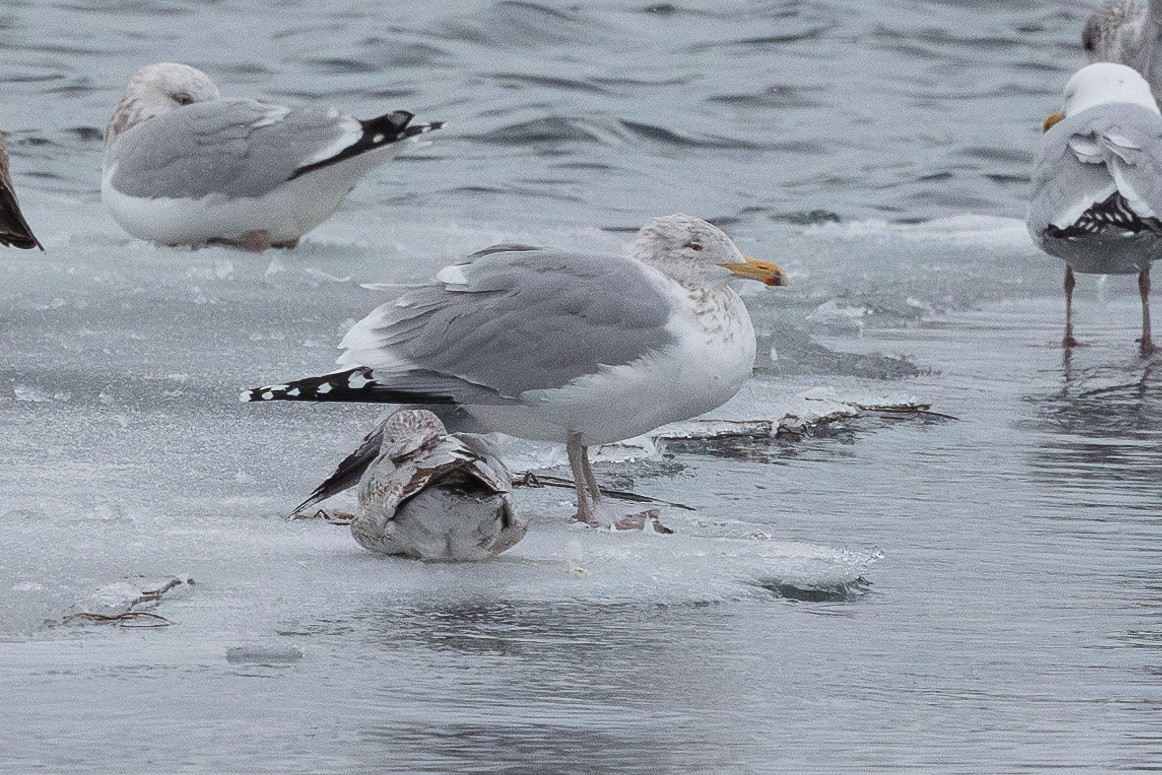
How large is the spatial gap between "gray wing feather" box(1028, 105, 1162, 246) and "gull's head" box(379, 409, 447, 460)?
420 centimetres

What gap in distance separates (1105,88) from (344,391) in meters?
5.65

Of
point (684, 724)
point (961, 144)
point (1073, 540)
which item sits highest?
point (684, 724)

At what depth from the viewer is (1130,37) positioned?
1256cm

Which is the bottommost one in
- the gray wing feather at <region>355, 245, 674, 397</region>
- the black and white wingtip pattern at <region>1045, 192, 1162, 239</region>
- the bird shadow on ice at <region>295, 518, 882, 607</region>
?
the black and white wingtip pattern at <region>1045, 192, 1162, 239</region>

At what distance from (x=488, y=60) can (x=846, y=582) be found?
13175 millimetres

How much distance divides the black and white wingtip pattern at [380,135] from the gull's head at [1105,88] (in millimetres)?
2921

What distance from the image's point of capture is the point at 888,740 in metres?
3.12

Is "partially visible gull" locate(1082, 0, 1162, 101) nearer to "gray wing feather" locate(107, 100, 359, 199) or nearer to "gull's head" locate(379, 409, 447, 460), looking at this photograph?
"gray wing feather" locate(107, 100, 359, 199)

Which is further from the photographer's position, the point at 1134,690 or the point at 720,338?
the point at 720,338

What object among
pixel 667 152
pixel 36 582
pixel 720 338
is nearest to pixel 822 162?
pixel 667 152

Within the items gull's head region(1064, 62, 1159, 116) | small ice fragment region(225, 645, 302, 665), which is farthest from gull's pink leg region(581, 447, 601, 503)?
gull's head region(1064, 62, 1159, 116)

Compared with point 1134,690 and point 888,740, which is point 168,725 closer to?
point 888,740

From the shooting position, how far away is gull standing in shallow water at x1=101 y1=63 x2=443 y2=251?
8938 mm

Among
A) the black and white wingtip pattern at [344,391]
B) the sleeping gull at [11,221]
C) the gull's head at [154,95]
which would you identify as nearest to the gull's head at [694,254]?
the black and white wingtip pattern at [344,391]
